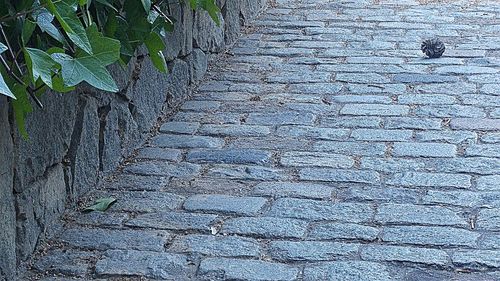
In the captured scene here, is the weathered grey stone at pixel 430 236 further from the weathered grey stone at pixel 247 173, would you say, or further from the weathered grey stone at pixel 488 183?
the weathered grey stone at pixel 247 173

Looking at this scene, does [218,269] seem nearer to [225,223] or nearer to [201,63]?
[225,223]

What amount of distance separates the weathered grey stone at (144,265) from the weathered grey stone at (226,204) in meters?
0.44

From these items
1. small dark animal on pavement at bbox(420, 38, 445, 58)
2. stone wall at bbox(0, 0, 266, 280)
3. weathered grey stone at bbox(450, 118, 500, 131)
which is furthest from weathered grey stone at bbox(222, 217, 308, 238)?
small dark animal on pavement at bbox(420, 38, 445, 58)

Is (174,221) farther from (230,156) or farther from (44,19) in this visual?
(44,19)

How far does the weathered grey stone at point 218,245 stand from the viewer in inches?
126

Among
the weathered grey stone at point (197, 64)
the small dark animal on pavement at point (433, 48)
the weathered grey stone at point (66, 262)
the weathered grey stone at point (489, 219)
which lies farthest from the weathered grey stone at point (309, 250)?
the small dark animal on pavement at point (433, 48)

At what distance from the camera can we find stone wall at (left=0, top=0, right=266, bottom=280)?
299 centimetres

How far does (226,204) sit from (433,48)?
262 cm

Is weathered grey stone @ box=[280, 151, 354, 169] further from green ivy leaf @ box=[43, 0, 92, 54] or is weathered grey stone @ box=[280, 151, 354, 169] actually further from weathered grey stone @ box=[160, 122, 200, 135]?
green ivy leaf @ box=[43, 0, 92, 54]

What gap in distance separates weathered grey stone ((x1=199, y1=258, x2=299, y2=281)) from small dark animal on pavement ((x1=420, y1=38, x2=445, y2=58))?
3.02 meters

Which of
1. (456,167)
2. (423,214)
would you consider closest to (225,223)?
(423,214)

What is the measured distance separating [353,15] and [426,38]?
0.93m

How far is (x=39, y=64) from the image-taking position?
7.77ft

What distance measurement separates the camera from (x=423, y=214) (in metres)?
3.50
